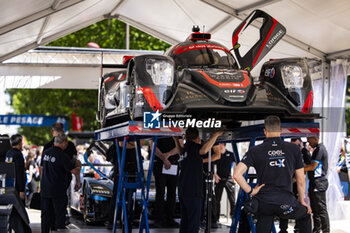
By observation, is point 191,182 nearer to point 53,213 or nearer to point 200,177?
point 200,177

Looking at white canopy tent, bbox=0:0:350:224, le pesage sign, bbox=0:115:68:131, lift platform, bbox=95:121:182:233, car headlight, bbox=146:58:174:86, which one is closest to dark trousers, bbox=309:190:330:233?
white canopy tent, bbox=0:0:350:224

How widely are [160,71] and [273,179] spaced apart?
1738 millimetres

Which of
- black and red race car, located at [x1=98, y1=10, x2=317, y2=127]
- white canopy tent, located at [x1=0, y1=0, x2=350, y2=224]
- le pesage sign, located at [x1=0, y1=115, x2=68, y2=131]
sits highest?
white canopy tent, located at [x1=0, y1=0, x2=350, y2=224]

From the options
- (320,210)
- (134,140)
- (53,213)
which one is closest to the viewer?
(134,140)

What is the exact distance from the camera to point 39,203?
9609 millimetres

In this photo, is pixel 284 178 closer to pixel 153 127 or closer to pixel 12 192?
pixel 153 127

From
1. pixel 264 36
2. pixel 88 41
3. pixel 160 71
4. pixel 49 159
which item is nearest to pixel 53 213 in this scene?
pixel 49 159

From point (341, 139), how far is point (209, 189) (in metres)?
4.62

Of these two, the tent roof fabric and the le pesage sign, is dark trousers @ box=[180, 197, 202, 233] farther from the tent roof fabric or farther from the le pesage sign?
the le pesage sign

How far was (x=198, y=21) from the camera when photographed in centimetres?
1354

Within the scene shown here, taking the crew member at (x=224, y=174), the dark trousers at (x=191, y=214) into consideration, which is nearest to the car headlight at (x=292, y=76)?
the dark trousers at (x=191, y=214)

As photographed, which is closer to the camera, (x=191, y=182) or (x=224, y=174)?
(x=191, y=182)

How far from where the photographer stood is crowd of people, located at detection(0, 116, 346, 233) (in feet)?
19.6

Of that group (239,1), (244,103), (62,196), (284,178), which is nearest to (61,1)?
(239,1)
